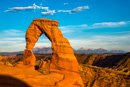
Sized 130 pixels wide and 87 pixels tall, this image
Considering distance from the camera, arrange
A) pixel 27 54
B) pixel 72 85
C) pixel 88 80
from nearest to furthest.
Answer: pixel 72 85
pixel 27 54
pixel 88 80

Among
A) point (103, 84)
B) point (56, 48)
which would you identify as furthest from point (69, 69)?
point (103, 84)

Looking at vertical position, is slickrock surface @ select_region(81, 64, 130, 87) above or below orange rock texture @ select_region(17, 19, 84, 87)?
below

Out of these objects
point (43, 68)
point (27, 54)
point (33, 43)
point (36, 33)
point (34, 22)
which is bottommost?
point (43, 68)

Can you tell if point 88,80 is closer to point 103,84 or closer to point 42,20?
point 103,84

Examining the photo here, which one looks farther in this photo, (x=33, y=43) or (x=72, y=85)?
(x=33, y=43)

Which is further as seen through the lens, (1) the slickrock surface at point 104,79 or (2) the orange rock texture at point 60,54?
(1) the slickrock surface at point 104,79

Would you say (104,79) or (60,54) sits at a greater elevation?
(60,54)

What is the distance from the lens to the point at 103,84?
29.0 metres

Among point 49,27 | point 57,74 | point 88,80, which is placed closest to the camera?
point 57,74

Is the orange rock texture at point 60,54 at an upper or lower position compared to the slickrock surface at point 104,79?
upper

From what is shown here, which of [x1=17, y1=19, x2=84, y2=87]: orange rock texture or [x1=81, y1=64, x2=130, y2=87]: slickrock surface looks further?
[x1=81, y1=64, x2=130, y2=87]: slickrock surface

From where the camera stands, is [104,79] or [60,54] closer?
[60,54]

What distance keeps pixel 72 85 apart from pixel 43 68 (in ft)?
61.7

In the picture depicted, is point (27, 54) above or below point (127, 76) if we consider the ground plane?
above
